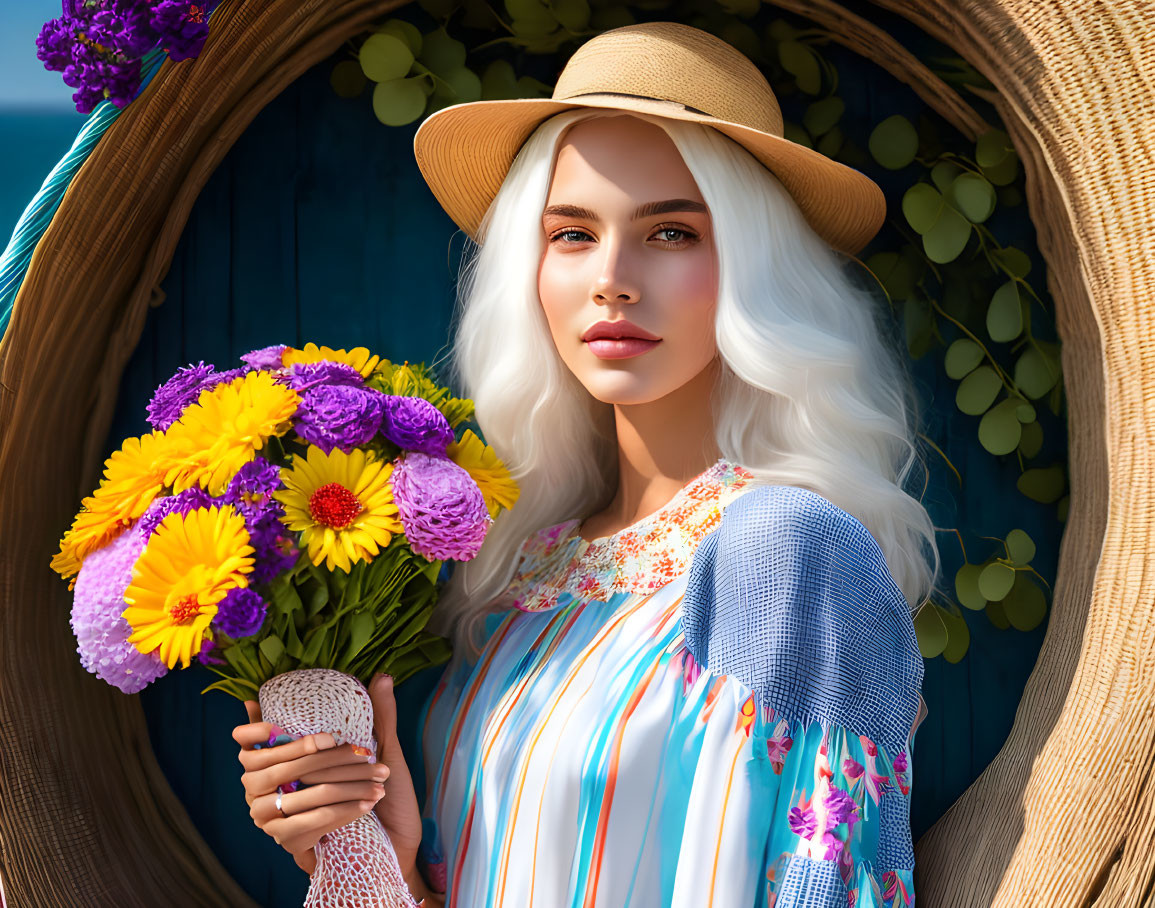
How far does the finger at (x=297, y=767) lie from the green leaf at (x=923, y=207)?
122 centimetres

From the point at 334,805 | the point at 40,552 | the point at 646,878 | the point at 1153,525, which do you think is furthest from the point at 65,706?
the point at 1153,525

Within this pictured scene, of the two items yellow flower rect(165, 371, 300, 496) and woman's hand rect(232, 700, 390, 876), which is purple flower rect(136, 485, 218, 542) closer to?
yellow flower rect(165, 371, 300, 496)

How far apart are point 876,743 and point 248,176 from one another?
1.48 meters

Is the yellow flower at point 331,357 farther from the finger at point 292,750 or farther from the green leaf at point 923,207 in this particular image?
the green leaf at point 923,207

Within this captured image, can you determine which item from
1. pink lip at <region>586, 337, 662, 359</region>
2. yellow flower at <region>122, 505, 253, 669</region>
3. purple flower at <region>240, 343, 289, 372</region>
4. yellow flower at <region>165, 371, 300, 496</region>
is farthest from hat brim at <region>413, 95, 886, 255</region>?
yellow flower at <region>122, 505, 253, 669</region>

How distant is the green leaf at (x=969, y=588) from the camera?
174 centimetres

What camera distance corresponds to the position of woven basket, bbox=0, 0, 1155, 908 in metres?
1.36

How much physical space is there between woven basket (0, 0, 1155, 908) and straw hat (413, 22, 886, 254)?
0.92 ft

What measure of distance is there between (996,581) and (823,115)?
85 cm

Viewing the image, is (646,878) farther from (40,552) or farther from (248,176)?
Answer: (248,176)

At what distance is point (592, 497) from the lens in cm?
181

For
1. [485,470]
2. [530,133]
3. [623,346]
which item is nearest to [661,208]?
[623,346]

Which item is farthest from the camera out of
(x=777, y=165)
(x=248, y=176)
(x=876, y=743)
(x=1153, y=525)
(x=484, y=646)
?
(x=248, y=176)

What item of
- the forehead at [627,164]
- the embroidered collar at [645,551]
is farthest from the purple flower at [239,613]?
the forehead at [627,164]
